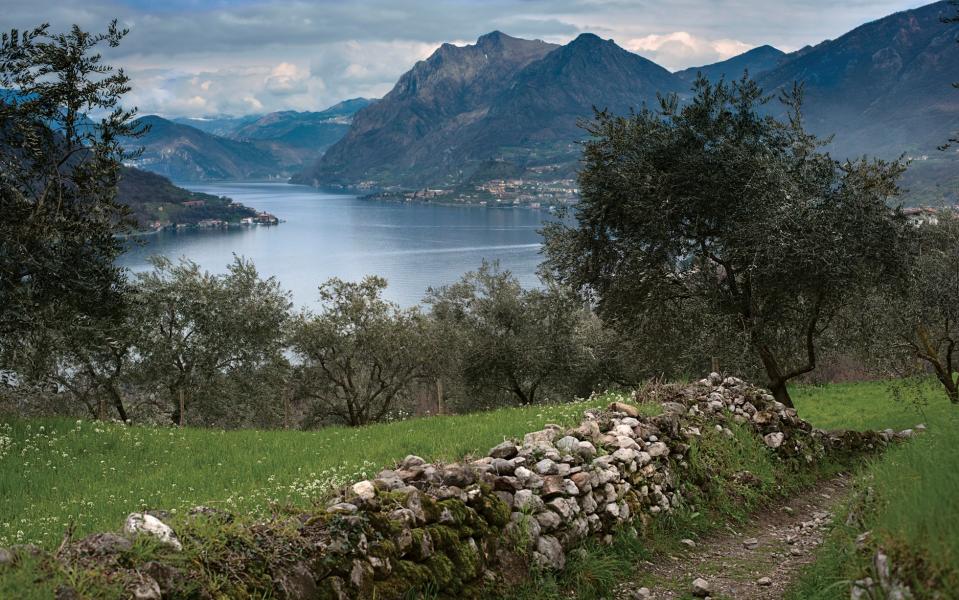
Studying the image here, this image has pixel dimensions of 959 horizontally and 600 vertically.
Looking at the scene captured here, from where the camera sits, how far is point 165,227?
18800 cm

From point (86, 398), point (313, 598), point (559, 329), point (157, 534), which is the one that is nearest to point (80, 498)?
point (157, 534)

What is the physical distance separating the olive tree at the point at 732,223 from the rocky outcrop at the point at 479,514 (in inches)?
260

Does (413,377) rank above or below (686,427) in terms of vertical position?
below

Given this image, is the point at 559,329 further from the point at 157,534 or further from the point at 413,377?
the point at 157,534

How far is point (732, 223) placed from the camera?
17.2 metres

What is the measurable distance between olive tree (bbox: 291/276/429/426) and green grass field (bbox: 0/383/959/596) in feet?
56.7

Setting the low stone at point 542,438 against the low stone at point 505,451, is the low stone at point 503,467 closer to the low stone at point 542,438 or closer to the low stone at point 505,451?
the low stone at point 505,451

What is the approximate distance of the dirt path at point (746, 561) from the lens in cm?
746

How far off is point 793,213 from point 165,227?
19701cm

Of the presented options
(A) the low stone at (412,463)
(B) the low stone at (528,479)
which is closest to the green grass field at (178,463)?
(A) the low stone at (412,463)

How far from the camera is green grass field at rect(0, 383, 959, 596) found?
789 cm

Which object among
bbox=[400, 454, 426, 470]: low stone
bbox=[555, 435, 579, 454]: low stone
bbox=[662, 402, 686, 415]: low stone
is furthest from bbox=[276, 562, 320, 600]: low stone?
bbox=[662, 402, 686, 415]: low stone

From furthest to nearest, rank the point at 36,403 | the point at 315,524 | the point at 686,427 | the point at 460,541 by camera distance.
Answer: the point at 36,403, the point at 686,427, the point at 460,541, the point at 315,524

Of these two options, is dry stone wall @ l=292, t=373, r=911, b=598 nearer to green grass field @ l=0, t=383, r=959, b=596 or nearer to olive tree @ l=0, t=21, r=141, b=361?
green grass field @ l=0, t=383, r=959, b=596
